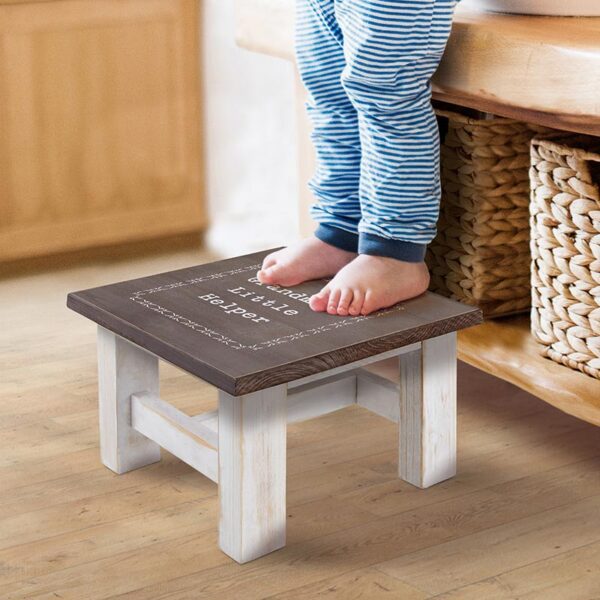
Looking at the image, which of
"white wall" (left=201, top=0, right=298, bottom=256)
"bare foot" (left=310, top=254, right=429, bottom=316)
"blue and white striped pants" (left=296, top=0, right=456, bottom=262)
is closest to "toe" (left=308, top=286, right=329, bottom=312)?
"bare foot" (left=310, top=254, right=429, bottom=316)

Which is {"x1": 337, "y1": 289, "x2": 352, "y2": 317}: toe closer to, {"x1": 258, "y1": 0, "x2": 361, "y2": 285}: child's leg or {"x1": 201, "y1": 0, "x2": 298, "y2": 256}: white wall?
{"x1": 258, "y1": 0, "x2": 361, "y2": 285}: child's leg

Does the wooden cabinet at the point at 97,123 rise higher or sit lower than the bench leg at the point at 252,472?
higher

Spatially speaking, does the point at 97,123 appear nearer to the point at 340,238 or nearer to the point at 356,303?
the point at 340,238

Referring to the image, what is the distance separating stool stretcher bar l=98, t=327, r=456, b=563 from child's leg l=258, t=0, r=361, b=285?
15cm

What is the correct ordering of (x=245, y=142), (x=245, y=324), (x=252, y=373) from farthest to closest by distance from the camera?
(x=245, y=142)
(x=245, y=324)
(x=252, y=373)

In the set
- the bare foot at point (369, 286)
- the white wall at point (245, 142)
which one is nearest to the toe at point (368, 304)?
the bare foot at point (369, 286)

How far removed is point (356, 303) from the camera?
52.1 inches

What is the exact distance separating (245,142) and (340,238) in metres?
1.08

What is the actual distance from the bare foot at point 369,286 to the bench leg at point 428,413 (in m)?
0.07

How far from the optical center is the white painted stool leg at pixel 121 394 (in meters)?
1.39

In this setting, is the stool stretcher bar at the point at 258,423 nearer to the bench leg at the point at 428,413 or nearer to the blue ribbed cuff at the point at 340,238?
the bench leg at the point at 428,413

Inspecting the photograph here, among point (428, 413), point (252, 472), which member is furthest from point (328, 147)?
point (252, 472)

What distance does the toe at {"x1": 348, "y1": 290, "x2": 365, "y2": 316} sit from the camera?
4.33 feet

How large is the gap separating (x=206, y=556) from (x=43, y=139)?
126 centimetres
